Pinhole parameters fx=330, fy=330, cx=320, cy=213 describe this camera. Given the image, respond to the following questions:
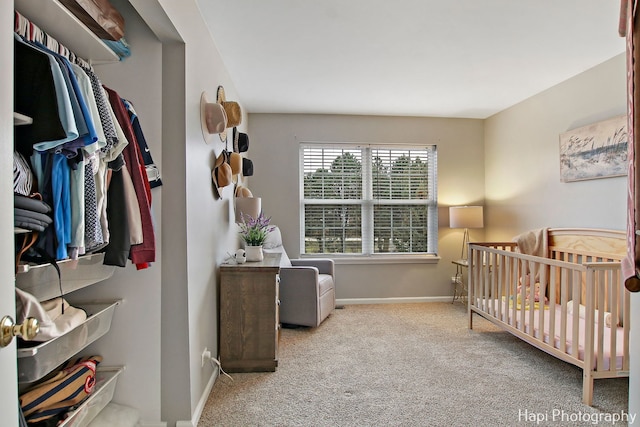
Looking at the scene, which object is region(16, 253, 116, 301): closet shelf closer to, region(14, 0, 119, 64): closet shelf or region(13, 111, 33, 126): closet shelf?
region(13, 111, 33, 126): closet shelf

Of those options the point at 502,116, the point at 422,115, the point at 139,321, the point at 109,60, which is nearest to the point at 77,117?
the point at 109,60

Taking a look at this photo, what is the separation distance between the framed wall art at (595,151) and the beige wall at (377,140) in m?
1.24

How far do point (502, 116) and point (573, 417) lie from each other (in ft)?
10.2

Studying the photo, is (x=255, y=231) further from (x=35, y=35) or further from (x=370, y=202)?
(x=370, y=202)

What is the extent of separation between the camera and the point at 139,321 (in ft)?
5.28

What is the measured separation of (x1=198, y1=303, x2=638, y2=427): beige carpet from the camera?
1.81 meters

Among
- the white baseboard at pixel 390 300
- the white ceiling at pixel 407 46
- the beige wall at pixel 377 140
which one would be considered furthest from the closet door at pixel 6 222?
the white baseboard at pixel 390 300

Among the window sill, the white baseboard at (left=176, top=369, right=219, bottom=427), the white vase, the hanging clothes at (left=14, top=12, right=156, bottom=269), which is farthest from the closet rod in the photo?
the window sill

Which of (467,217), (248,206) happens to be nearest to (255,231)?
(248,206)

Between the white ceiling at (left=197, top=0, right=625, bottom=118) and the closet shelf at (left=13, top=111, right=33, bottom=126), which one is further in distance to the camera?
the white ceiling at (left=197, top=0, right=625, bottom=118)

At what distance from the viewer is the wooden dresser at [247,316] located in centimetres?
228

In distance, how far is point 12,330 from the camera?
61 centimetres

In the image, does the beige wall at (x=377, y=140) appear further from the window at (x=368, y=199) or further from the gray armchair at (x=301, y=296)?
the gray armchair at (x=301, y=296)

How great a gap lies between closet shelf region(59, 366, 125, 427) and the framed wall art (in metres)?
3.48
